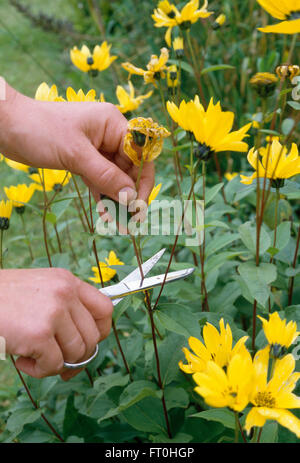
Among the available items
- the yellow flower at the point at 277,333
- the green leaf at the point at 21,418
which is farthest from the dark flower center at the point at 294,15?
the green leaf at the point at 21,418

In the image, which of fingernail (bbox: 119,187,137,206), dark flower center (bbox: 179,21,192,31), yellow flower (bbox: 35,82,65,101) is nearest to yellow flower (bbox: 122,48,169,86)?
dark flower center (bbox: 179,21,192,31)

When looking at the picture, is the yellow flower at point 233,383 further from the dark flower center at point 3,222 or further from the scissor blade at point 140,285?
the dark flower center at point 3,222

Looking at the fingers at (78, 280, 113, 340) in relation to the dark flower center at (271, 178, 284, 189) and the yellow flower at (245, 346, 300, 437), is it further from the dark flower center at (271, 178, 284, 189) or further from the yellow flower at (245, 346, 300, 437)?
the dark flower center at (271, 178, 284, 189)

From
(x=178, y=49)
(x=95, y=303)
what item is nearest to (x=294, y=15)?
(x=95, y=303)

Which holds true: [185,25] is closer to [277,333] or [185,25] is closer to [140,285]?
[140,285]

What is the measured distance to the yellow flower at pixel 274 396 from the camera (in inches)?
22.1

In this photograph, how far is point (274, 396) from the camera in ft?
2.04

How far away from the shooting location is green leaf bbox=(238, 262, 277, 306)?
0.78 meters

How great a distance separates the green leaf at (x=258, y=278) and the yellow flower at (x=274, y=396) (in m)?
0.14

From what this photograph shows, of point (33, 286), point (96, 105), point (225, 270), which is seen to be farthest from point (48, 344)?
point (225, 270)

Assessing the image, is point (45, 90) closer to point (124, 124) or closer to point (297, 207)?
point (124, 124)

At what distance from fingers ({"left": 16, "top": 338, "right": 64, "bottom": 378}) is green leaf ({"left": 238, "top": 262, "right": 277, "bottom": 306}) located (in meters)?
0.36

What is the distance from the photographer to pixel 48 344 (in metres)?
0.63

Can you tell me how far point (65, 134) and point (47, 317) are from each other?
0.33 meters
